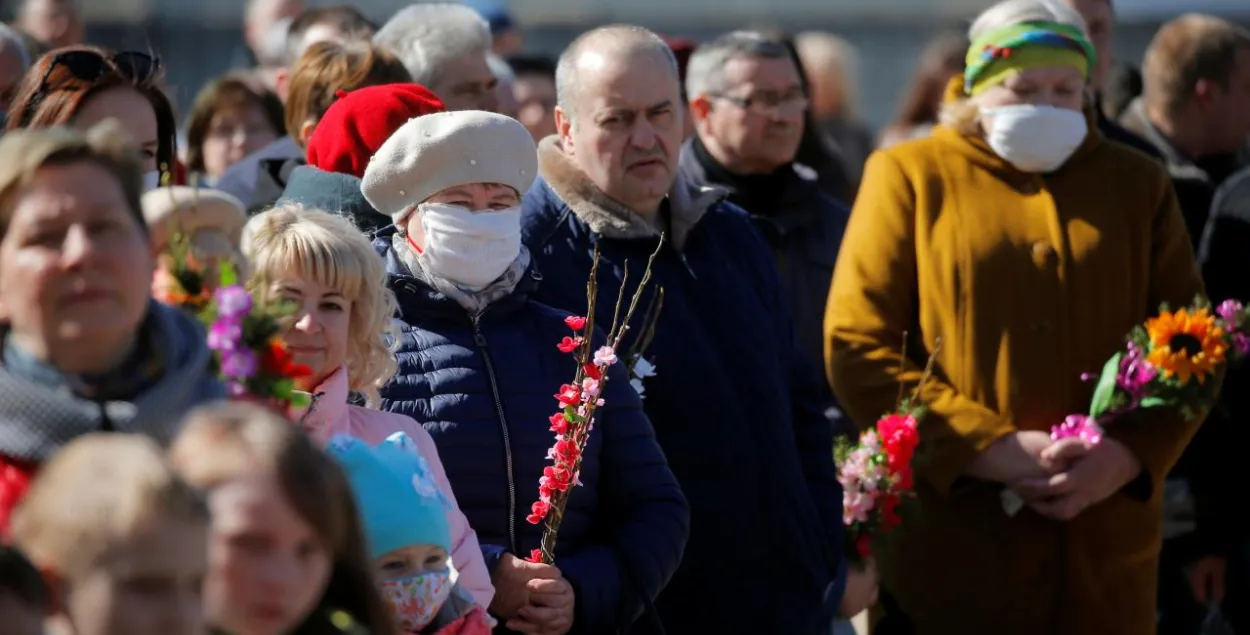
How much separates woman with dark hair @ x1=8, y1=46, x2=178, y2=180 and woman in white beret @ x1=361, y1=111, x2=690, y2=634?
0.69 m

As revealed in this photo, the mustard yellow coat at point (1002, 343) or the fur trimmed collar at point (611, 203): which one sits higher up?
the fur trimmed collar at point (611, 203)

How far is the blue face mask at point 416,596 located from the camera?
153 inches

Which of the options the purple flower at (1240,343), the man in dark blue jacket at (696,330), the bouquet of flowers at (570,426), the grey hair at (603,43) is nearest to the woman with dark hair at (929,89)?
the purple flower at (1240,343)

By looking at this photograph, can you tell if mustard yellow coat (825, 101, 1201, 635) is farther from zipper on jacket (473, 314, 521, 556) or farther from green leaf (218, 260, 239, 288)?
green leaf (218, 260, 239, 288)

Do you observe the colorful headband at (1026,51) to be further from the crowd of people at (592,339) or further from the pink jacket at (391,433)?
the pink jacket at (391,433)

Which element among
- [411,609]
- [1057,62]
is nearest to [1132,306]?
[1057,62]

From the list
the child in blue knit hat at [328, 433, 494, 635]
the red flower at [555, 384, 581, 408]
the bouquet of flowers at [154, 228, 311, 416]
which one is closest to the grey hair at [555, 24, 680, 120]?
the red flower at [555, 384, 581, 408]

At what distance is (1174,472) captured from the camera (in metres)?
7.52

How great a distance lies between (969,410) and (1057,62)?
43.1 inches

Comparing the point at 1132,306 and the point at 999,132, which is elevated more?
the point at 999,132

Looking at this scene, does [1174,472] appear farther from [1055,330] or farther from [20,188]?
[20,188]

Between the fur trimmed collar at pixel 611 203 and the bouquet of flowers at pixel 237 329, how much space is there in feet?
6.41

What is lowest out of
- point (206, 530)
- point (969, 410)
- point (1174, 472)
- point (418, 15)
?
point (1174, 472)

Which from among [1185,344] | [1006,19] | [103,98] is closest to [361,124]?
[103,98]
